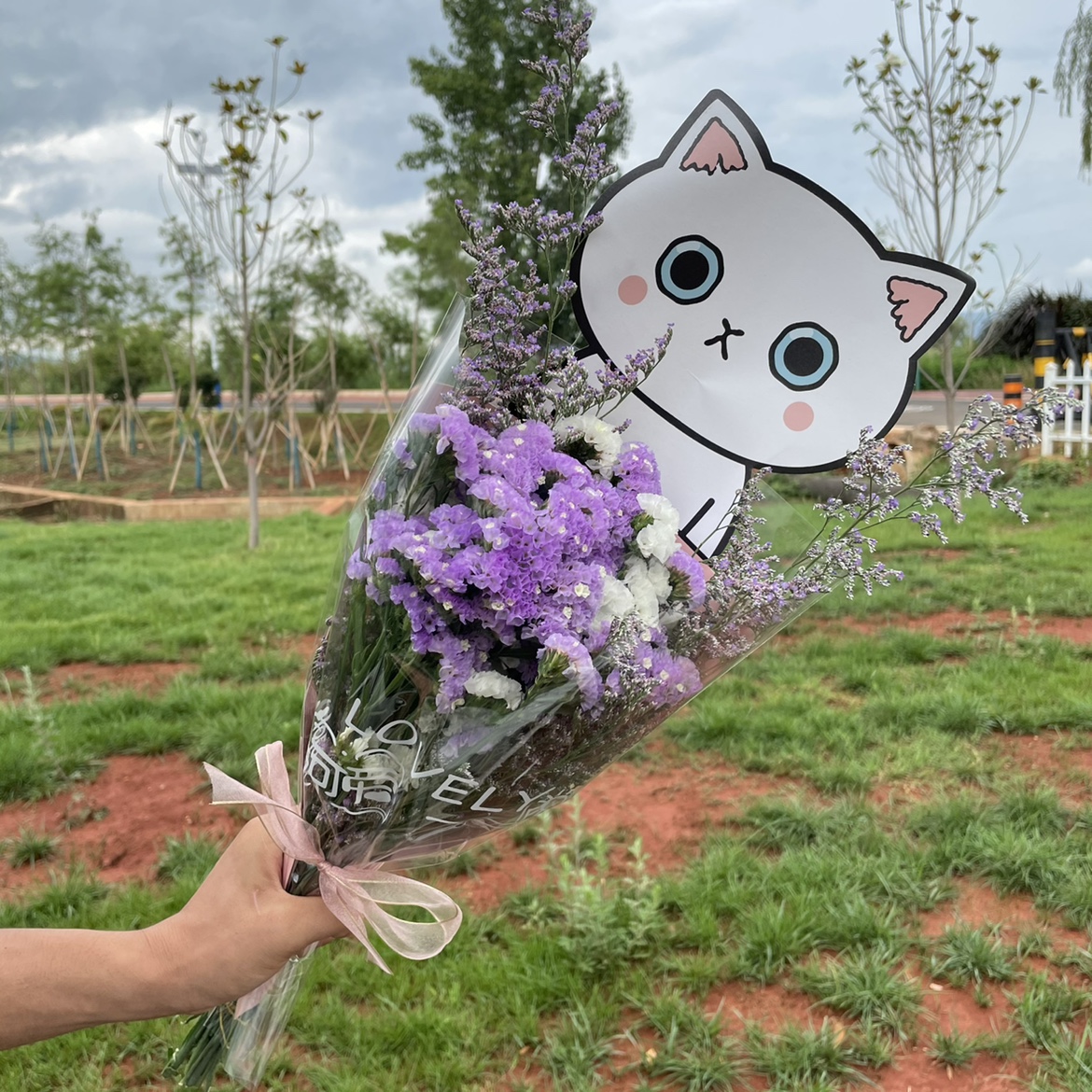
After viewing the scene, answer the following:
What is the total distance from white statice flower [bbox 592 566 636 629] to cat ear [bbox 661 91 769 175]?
56cm

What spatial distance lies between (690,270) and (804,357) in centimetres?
20

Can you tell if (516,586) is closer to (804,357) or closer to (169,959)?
(804,357)

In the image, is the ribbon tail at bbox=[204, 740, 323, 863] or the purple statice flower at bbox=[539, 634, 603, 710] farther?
the ribbon tail at bbox=[204, 740, 323, 863]

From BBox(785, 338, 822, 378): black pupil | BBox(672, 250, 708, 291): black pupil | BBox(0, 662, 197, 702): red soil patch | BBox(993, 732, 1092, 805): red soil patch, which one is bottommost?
BBox(993, 732, 1092, 805): red soil patch

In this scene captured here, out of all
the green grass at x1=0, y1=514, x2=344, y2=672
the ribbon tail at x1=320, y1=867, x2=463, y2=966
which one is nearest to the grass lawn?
the green grass at x1=0, y1=514, x2=344, y2=672

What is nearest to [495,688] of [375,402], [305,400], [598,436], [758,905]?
[598,436]

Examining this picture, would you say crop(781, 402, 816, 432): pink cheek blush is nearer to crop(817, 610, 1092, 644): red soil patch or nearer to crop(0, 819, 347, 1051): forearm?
crop(0, 819, 347, 1051): forearm

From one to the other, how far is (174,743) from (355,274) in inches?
A: 463

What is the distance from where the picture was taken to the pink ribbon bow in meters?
1.18

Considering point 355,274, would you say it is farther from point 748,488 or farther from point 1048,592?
point 748,488

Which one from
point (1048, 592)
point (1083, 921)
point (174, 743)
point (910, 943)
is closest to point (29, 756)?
point (174, 743)

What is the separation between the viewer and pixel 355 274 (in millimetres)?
14188

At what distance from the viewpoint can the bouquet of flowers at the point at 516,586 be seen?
1048 mm

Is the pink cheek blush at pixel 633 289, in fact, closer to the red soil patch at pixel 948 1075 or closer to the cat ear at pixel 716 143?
the cat ear at pixel 716 143
